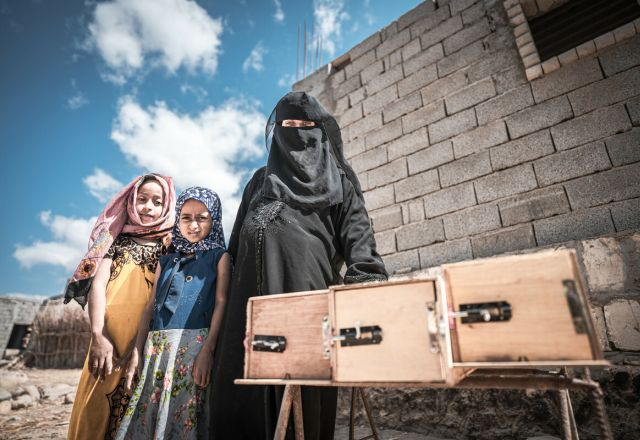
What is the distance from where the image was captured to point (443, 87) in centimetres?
327

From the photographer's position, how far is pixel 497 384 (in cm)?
112

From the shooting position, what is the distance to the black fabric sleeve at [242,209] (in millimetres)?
1889

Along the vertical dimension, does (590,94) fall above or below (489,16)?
below

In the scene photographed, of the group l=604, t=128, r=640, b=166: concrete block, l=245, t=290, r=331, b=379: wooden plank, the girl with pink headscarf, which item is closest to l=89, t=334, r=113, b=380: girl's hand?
the girl with pink headscarf

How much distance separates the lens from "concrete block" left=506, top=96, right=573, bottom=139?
2.59 metres

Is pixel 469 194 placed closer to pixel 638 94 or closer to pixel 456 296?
pixel 638 94

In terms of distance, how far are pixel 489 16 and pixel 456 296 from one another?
3218 millimetres

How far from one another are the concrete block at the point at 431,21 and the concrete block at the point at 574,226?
2292mm

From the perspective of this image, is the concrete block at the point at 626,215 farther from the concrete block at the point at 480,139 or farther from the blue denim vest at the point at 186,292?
the blue denim vest at the point at 186,292

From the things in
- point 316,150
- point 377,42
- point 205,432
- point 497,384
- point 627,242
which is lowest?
point 205,432

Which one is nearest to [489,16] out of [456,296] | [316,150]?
[316,150]

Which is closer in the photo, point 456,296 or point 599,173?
point 456,296

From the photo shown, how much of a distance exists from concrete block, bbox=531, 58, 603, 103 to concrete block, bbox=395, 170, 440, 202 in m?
1.02

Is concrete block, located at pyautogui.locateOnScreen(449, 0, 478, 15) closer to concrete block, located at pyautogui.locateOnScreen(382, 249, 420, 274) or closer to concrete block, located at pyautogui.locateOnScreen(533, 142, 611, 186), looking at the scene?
concrete block, located at pyautogui.locateOnScreen(533, 142, 611, 186)
